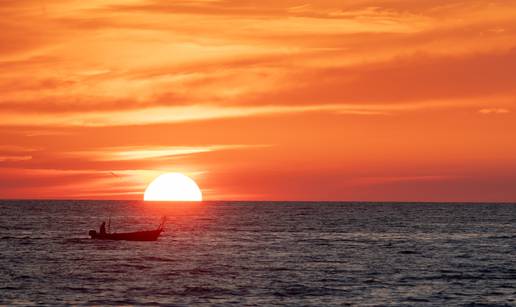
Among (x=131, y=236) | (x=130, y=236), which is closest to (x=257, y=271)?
(x=130, y=236)

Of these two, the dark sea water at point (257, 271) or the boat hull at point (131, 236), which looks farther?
the boat hull at point (131, 236)

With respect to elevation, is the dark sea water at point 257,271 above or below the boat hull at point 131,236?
below

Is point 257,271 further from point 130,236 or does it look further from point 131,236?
point 131,236

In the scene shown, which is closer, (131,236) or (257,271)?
(257,271)

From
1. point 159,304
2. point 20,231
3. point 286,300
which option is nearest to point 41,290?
point 159,304

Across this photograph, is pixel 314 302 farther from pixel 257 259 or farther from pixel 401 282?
pixel 257 259

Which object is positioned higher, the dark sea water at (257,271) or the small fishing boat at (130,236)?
the small fishing boat at (130,236)

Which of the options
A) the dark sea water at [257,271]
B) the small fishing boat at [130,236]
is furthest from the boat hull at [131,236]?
the dark sea water at [257,271]

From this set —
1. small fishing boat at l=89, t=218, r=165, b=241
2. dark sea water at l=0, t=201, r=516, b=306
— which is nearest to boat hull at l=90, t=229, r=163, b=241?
small fishing boat at l=89, t=218, r=165, b=241

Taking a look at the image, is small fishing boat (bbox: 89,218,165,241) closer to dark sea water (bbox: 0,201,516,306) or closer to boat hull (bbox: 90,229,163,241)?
boat hull (bbox: 90,229,163,241)

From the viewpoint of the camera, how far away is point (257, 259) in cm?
9050

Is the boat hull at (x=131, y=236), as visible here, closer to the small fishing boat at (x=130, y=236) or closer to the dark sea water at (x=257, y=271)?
the small fishing boat at (x=130, y=236)

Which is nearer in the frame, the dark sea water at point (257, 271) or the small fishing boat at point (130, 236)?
the dark sea water at point (257, 271)

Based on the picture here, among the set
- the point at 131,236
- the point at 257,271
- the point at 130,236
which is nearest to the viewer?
the point at 257,271
